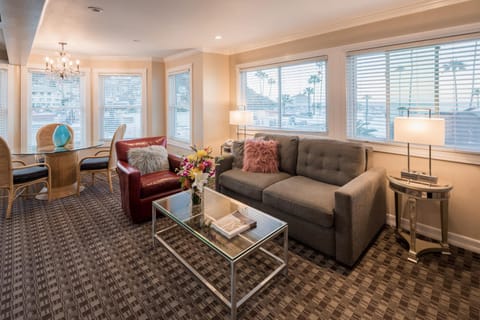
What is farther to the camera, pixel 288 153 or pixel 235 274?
pixel 288 153

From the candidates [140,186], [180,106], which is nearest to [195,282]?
[140,186]

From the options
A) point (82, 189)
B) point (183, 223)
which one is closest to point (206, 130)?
point (82, 189)

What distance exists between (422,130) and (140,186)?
120 inches

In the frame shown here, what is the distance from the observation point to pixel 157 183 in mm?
3332

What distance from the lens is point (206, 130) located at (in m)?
4.81

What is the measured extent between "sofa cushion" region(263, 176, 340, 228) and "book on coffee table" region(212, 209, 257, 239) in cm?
54

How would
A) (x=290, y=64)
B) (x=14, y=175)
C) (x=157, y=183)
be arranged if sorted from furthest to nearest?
(x=290, y=64) → (x=14, y=175) → (x=157, y=183)

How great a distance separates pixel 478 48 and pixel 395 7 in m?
0.89

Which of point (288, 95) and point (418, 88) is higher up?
point (288, 95)

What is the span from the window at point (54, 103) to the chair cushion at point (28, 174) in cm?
170

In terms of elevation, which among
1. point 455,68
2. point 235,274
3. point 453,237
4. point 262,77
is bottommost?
point 453,237

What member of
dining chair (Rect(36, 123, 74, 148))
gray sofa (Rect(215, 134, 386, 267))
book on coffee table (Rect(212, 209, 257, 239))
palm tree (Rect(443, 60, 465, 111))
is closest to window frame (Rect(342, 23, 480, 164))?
palm tree (Rect(443, 60, 465, 111))

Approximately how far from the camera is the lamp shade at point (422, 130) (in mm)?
2291

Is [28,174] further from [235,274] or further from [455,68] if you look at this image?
[455,68]
